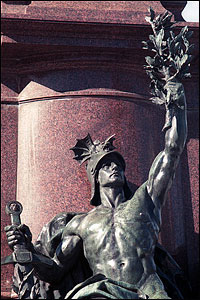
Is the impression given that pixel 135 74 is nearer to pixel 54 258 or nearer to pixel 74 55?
pixel 74 55

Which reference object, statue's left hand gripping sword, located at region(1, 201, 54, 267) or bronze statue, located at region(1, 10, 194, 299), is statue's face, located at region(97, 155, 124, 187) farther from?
statue's left hand gripping sword, located at region(1, 201, 54, 267)

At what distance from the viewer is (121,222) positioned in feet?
31.7

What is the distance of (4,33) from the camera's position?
1115 cm

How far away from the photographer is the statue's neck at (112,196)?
394 inches

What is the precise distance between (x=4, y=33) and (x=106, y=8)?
147 centimetres

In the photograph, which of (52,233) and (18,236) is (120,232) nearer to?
A: (52,233)

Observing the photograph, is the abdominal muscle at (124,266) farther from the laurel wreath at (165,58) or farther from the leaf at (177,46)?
the leaf at (177,46)

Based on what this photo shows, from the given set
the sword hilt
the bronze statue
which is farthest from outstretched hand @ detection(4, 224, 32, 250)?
the sword hilt

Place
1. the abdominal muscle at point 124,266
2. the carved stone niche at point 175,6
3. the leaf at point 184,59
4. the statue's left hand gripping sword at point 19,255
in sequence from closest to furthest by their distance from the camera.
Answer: the statue's left hand gripping sword at point 19,255 → the abdominal muscle at point 124,266 → the leaf at point 184,59 → the carved stone niche at point 175,6

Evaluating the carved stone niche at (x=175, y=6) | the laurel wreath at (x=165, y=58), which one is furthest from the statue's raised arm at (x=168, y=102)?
the carved stone niche at (x=175, y=6)

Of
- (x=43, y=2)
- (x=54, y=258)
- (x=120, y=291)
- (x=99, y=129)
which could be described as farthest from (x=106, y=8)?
(x=120, y=291)

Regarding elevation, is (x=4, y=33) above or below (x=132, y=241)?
above

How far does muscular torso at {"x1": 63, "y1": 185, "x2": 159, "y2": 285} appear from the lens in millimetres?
9422

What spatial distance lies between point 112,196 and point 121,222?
0.46 meters
